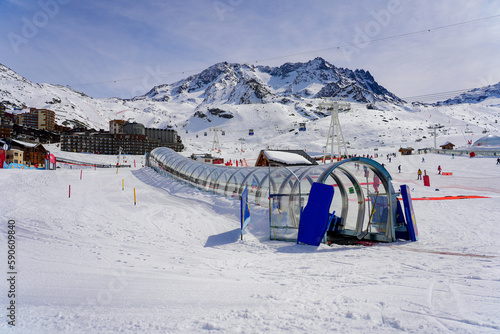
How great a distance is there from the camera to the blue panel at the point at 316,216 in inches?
355

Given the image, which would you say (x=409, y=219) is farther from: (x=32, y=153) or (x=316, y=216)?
(x=32, y=153)

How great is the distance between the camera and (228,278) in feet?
18.1

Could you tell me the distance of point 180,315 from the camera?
380cm

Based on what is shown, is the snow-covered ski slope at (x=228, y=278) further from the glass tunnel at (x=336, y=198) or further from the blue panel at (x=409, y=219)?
the glass tunnel at (x=336, y=198)

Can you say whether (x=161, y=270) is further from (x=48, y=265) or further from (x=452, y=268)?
(x=452, y=268)

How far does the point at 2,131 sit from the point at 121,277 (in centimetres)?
10910

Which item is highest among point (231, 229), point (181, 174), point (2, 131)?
point (2, 131)

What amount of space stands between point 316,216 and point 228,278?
4432 mm

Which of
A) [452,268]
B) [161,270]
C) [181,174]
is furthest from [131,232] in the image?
[181,174]

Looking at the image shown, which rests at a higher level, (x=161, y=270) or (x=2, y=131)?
(x=2, y=131)

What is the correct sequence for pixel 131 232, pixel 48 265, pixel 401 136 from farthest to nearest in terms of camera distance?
pixel 401 136 → pixel 131 232 → pixel 48 265

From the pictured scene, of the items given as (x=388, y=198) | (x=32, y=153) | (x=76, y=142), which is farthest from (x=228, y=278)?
(x=76, y=142)

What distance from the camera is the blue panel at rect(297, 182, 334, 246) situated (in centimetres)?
901

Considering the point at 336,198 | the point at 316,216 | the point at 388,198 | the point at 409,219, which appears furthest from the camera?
the point at 336,198
